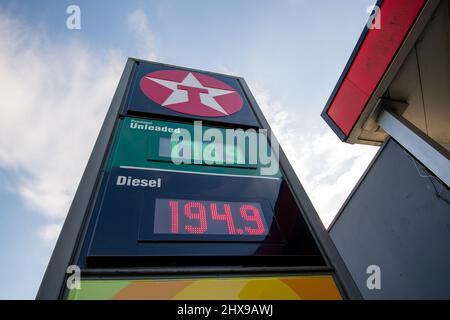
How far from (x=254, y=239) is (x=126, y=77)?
2213 mm

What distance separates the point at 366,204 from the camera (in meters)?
4.29

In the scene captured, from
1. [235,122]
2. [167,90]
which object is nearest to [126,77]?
[167,90]

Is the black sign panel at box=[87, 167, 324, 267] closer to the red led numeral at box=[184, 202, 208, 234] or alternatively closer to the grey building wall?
the red led numeral at box=[184, 202, 208, 234]

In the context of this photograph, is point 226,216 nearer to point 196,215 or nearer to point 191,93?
point 196,215

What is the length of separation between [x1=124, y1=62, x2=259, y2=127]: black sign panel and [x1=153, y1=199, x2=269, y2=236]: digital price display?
106 cm

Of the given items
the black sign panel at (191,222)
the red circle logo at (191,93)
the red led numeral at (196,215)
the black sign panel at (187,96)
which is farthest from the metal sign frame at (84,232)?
the red circle logo at (191,93)

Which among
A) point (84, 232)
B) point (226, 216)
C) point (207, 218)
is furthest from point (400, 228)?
point (84, 232)

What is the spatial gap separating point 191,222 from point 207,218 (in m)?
0.10

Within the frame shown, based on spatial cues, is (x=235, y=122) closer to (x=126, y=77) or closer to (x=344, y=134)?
(x=126, y=77)

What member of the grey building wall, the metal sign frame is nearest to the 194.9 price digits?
the metal sign frame

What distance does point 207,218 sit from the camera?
158cm

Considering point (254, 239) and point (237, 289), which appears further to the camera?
point (254, 239)

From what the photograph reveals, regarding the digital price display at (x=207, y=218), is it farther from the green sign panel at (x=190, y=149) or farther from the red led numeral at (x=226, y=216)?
the green sign panel at (x=190, y=149)

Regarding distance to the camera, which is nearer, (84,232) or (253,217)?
(84,232)
